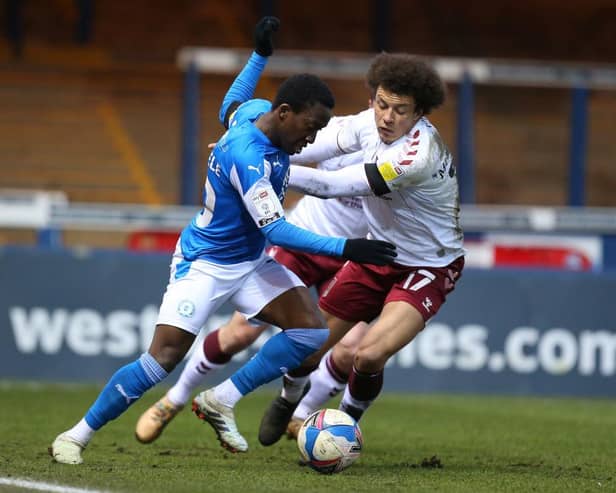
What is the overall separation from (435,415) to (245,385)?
154 inches

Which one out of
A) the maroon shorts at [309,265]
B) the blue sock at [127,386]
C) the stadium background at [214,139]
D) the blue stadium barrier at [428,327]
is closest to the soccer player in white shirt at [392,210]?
the maroon shorts at [309,265]

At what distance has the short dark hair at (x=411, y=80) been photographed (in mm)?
7219

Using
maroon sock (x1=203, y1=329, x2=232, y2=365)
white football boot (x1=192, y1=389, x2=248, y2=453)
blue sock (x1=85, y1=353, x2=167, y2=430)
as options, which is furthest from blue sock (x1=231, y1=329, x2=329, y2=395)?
maroon sock (x1=203, y1=329, x2=232, y2=365)

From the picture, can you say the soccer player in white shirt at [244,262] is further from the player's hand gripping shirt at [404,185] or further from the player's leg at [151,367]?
the player's hand gripping shirt at [404,185]

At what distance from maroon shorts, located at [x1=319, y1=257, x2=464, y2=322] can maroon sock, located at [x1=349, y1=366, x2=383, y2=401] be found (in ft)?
1.44

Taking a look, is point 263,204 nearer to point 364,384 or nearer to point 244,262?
point 244,262

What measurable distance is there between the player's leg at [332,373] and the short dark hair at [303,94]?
1967 millimetres

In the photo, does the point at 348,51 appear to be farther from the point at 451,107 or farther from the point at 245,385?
the point at 245,385

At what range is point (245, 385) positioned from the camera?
7344 millimetres

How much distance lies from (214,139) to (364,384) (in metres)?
13.9

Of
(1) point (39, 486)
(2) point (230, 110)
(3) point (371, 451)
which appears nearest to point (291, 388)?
(3) point (371, 451)

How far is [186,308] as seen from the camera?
693cm

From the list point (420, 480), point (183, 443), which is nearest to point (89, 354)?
point (183, 443)

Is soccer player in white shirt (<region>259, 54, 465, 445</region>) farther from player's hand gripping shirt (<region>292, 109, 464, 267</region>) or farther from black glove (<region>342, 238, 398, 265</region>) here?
black glove (<region>342, 238, 398, 265</region>)
